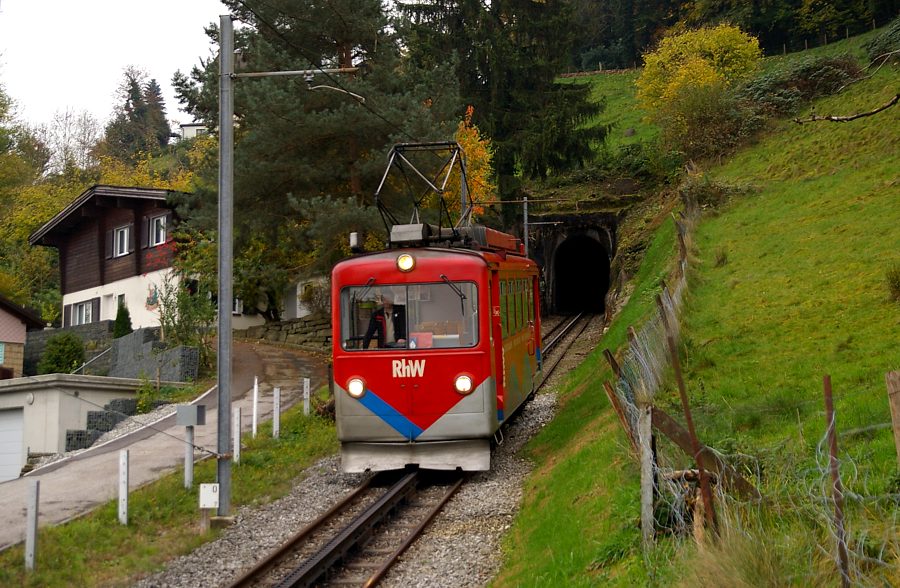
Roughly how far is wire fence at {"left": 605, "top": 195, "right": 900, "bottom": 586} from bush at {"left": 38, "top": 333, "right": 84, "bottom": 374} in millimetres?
26155

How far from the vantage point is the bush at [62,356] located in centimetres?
3009

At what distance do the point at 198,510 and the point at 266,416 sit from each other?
6907mm

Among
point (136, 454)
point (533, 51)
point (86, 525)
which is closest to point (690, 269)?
point (136, 454)

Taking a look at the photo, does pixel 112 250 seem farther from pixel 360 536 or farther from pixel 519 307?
pixel 360 536

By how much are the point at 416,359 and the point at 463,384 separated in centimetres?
72

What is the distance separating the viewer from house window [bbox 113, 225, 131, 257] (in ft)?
125

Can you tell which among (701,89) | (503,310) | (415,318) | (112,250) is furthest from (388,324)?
(701,89)

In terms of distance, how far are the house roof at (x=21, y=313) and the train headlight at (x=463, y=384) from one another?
25.2 m

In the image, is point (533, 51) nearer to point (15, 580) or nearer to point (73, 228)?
point (73, 228)

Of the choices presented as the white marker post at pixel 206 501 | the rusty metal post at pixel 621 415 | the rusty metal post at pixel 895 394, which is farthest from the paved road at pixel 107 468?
the rusty metal post at pixel 895 394

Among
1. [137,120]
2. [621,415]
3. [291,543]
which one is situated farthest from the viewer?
[137,120]

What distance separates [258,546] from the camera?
10.1 m

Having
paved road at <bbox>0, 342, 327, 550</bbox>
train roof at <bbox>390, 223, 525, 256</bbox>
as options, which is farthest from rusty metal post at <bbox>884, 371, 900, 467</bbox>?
paved road at <bbox>0, 342, 327, 550</bbox>

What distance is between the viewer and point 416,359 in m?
12.3
